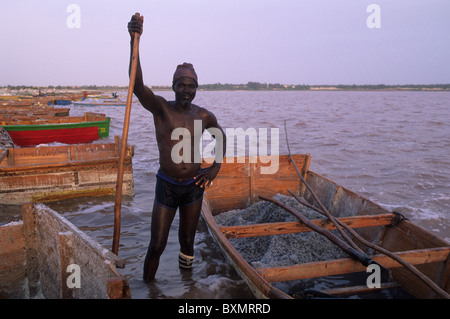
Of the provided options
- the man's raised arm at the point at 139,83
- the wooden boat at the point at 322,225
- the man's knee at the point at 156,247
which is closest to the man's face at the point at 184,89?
the man's raised arm at the point at 139,83

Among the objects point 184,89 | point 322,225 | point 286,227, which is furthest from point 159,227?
point 322,225

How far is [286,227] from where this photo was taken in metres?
4.14

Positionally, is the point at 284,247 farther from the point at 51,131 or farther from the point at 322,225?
the point at 51,131

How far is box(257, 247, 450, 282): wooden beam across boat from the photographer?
312cm

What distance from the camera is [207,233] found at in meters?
5.87

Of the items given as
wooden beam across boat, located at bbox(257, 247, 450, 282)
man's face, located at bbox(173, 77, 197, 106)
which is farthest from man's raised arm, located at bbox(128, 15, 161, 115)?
wooden beam across boat, located at bbox(257, 247, 450, 282)

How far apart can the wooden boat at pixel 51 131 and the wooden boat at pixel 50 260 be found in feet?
37.3

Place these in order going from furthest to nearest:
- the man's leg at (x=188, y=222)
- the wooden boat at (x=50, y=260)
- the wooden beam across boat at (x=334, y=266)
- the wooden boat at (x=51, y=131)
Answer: the wooden boat at (x=51, y=131) → the man's leg at (x=188, y=222) → the wooden beam across boat at (x=334, y=266) → the wooden boat at (x=50, y=260)

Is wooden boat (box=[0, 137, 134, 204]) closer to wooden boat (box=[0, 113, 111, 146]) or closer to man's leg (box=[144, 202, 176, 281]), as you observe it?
man's leg (box=[144, 202, 176, 281])

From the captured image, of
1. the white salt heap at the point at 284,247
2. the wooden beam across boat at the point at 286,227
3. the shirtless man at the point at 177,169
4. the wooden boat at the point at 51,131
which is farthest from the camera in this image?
the wooden boat at the point at 51,131

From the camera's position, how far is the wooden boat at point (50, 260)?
8.07ft

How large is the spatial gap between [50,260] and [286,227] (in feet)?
9.06

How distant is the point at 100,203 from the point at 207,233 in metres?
2.81

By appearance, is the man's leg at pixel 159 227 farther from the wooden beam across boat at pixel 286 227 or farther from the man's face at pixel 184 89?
the man's face at pixel 184 89
